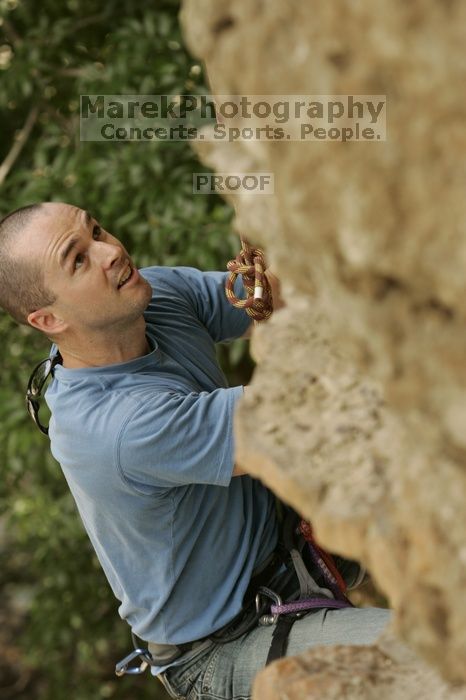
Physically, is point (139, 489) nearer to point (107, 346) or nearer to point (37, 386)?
point (107, 346)

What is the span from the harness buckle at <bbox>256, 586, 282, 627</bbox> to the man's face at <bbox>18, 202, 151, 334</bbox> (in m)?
0.57

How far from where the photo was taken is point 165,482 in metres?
1.52

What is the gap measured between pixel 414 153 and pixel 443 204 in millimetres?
45

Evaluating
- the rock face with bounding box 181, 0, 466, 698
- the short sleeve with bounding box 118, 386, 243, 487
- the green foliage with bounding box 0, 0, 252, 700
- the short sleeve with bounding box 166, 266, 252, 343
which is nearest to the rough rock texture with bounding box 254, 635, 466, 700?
the rock face with bounding box 181, 0, 466, 698

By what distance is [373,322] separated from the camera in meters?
0.75

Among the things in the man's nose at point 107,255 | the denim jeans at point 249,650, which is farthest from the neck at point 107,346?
the denim jeans at point 249,650

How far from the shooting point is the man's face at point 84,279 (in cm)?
164

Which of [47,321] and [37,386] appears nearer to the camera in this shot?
[47,321]

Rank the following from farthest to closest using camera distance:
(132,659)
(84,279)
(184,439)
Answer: (132,659) < (84,279) < (184,439)

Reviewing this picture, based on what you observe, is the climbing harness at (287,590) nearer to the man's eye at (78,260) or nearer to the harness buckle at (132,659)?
the harness buckle at (132,659)

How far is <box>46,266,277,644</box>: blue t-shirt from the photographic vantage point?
57.5 inches

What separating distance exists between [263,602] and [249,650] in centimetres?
9

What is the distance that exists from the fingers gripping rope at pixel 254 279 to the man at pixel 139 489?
179mm

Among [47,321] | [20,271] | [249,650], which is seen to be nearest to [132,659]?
[249,650]
